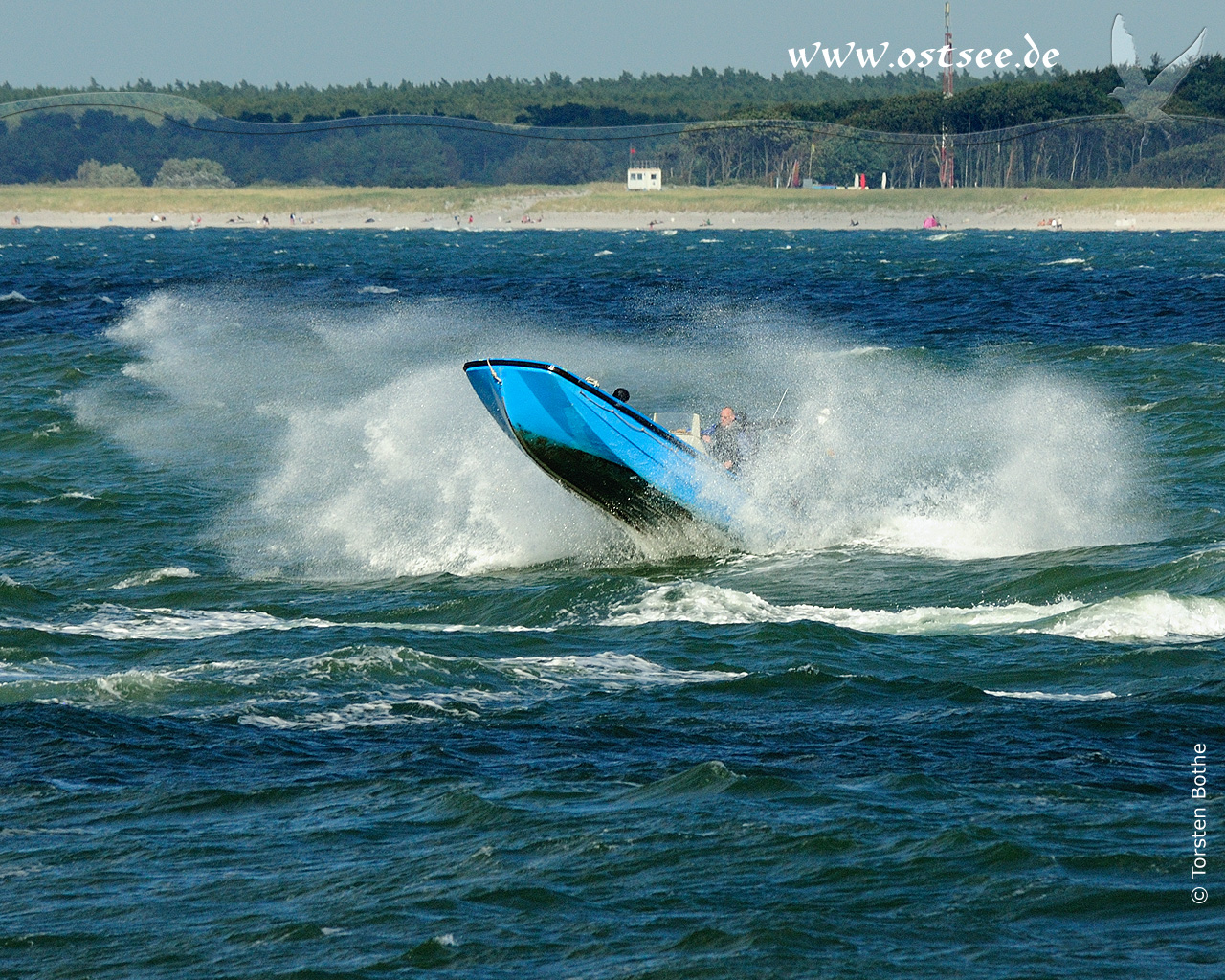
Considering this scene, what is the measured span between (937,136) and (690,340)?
14415cm

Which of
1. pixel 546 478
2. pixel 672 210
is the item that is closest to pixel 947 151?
pixel 672 210

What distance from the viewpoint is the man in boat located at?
21.4 meters

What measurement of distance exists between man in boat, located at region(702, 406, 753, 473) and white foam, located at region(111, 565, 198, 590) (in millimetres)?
7085

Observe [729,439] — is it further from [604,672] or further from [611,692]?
[611,692]

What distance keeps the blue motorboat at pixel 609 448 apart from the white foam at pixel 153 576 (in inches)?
185

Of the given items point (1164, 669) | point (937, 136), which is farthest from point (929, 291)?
point (937, 136)

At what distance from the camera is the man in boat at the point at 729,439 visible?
21.4m

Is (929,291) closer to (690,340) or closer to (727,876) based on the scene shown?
(690,340)

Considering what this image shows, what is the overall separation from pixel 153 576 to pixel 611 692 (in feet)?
28.3

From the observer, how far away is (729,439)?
2153cm

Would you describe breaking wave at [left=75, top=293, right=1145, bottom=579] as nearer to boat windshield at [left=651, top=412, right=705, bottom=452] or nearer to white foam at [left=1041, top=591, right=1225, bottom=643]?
boat windshield at [left=651, top=412, right=705, bottom=452]

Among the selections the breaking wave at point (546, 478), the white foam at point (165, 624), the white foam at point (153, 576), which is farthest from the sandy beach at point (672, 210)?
the white foam at point (165, 624)

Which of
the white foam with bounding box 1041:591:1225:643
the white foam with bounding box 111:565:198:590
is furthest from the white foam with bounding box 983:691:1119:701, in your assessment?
the white foam with bounding box 111:565:198:590

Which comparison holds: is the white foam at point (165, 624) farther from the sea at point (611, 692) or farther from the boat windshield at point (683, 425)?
the boat windshield at point (683, 425)
